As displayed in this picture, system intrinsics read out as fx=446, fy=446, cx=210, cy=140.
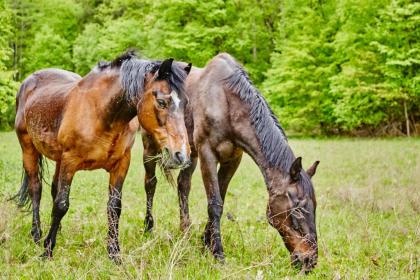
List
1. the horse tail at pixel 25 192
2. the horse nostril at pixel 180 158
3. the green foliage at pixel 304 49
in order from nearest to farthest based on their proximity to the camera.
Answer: the horse nostril at pixel 180 158
the horse tail at pixel 25 192
the green foliage at pixel 304 49

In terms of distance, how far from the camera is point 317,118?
2705 cm

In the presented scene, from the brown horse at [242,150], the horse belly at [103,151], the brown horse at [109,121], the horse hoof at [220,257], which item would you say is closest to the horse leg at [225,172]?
the brown horse at [242,150]

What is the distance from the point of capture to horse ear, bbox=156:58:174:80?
371 centimetres

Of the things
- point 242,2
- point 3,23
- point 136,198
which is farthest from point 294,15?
point 136,198

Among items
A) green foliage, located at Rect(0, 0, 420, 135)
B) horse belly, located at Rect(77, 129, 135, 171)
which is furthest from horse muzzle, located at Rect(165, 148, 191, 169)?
green foliage, located at Rect(0, 0, 420, 135)

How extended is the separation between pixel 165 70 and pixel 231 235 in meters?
2.44

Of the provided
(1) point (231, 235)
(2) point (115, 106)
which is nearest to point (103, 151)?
(2) point (115, 106)

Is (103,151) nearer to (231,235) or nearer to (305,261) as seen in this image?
Answer: (231,235)

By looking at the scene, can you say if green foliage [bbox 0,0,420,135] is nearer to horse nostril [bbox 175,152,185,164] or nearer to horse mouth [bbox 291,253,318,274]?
horse nostril [bbox 175,152,185,164]

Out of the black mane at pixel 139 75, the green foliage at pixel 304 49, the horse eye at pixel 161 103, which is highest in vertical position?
the black mane at pixel 139 75

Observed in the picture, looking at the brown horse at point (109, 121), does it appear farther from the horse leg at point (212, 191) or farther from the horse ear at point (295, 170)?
the horse ear at point (295, 170)

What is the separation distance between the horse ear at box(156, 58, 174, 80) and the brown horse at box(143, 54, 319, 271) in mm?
1175

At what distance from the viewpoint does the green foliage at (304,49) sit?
2345 centimetres

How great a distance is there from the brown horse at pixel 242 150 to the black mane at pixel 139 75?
103 cm
